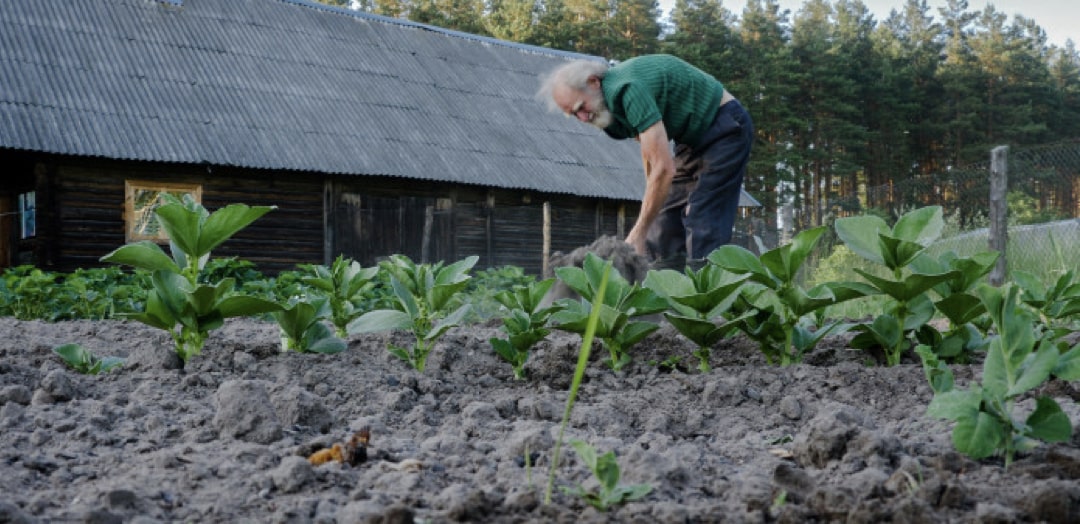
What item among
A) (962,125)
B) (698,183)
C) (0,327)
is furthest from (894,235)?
(962,125)

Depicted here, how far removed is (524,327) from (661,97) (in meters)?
2.57

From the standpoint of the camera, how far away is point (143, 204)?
1211 centimetres

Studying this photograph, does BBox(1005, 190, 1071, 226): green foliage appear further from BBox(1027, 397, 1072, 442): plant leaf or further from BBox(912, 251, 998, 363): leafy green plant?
BBox(1027, 397, 1072, 442): plant leaf

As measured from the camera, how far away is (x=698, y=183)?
15.3 feet

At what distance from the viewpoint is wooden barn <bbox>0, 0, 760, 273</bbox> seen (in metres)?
11.4

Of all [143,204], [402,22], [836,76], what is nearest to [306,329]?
[143,204]

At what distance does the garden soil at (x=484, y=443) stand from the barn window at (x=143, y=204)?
10473mm

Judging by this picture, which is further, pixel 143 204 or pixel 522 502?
pixel 143 204

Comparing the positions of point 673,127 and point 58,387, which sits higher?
point 673,127

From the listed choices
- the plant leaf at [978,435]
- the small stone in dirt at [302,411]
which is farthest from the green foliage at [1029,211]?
the small stone in dirt at [302,411]

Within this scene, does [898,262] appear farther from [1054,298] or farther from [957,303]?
[1054,298]

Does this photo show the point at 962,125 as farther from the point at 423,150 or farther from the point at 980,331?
the point at 980,331

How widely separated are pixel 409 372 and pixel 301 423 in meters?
0.52

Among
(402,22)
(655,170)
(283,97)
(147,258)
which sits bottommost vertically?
(147,258)
